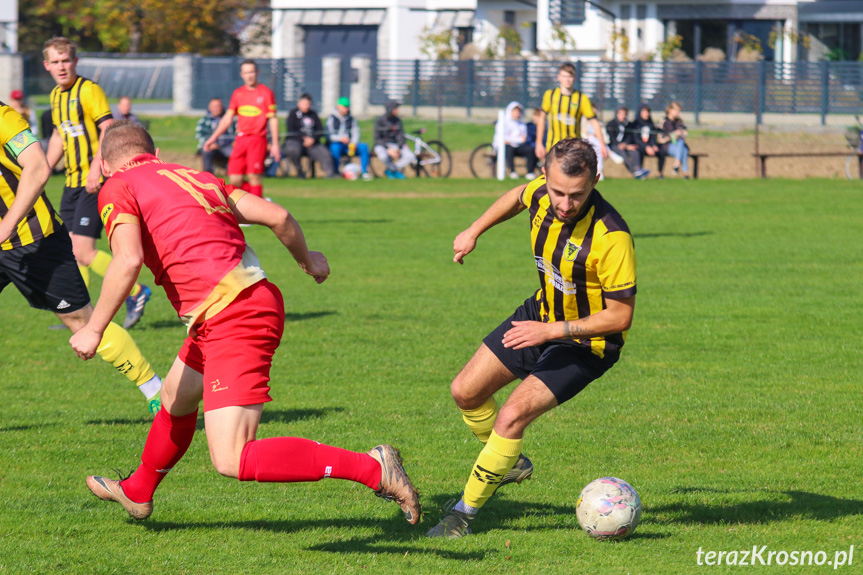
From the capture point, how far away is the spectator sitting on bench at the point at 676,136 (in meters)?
25.2

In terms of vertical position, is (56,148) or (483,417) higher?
(56,148)

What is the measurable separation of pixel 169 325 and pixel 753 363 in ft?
17.6

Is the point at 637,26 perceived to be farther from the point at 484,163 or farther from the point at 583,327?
the point at 583,327

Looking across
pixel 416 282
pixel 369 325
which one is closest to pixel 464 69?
pixel 416 282

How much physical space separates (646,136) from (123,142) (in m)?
21.9

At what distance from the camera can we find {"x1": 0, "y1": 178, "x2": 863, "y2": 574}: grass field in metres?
4.69

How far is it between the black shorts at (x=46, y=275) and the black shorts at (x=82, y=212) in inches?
114

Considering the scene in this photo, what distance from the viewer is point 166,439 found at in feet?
15.8

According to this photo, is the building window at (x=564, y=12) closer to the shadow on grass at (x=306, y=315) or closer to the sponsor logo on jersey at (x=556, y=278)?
the shadow on grass at (x=306, y=315)

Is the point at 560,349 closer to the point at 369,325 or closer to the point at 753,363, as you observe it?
the point at 753,363

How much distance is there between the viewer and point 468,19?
158ft

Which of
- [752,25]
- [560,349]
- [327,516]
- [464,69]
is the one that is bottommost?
[327,516]

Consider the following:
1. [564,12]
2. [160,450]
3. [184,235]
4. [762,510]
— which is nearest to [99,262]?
[160,450]

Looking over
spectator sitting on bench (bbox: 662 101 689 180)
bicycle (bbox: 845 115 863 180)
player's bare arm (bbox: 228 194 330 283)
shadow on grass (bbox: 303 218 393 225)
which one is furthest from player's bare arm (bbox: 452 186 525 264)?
bicycle (bbox: 845 115 863 180)
